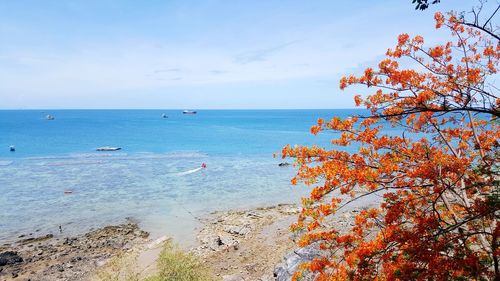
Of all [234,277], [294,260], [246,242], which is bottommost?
[246,242]

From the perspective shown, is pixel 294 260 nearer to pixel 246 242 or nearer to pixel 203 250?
pixel 246 242

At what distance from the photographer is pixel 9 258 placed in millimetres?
20906

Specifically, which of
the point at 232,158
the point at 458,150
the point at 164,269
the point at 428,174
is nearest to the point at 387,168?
the point at 428,174

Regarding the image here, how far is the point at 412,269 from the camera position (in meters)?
7.18

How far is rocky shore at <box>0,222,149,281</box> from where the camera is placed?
19.6m

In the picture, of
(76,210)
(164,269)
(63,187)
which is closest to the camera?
(164,269)

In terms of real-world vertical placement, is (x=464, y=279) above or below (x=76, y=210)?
above

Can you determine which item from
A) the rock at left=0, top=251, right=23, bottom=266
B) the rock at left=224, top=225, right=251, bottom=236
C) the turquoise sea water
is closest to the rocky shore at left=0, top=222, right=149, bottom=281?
the rock at left=0, top=251, right=23, bottom=266

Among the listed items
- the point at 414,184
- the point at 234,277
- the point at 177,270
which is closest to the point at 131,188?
the point at 234,277

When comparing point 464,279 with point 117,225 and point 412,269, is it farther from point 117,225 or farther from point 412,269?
point 117,225

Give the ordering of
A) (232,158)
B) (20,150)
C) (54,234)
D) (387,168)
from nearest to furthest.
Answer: (387,168), (54,234), (232,158), (20,150)

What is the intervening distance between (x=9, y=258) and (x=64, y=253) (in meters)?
2.85

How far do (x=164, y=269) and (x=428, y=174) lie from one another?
10.2 meters

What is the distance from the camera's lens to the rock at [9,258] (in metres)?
20.6
